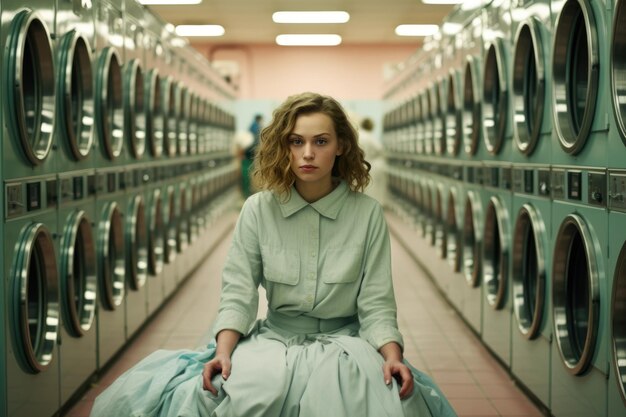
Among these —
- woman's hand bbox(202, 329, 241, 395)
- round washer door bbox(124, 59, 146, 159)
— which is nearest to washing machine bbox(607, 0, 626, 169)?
woman's hand bbox(202, 329, 241, 395)

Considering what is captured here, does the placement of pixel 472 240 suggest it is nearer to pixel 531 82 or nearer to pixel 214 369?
pixel 531 82

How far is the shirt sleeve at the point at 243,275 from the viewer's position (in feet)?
8.30

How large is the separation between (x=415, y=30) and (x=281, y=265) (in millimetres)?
11117

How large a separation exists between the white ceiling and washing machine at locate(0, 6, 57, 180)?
7.16 metres

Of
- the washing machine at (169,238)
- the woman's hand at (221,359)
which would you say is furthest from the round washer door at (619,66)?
the washing machine at (169,238)

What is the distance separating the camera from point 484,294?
4.87 meters

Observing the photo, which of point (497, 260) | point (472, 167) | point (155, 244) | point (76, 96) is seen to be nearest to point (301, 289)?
point (76, 96)

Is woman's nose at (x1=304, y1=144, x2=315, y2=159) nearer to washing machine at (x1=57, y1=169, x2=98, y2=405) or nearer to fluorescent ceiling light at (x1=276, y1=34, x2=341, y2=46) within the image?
washing machine at (x1=57, y1=169, x2=98, y2=405)

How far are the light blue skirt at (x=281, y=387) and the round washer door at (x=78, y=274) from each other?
1.23 m

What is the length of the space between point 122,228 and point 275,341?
2.56 metres

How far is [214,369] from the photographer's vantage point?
2.32 meters

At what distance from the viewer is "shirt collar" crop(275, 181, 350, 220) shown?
2.60 m

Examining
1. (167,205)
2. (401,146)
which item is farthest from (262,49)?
(167,205)

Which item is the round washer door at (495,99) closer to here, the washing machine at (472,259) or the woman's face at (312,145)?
the washing machine at (472,259)
